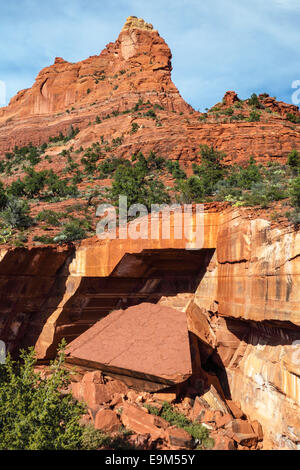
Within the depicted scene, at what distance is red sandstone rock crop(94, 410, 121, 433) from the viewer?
9469 millimetres

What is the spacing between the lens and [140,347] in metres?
12.0

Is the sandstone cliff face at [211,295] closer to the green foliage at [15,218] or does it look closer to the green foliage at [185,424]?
the green foliage at [185,424]

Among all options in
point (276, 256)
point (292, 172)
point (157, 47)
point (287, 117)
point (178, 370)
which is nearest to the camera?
point (276, 256)

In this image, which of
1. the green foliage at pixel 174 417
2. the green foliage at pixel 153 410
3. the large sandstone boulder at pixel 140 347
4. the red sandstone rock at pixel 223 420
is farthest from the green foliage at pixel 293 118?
the green foliage at pixel 153 410

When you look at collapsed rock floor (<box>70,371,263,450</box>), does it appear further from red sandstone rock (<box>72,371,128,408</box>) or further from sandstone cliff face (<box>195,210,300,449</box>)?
sandstone cliff face (<box>195,210,300,449</box>)

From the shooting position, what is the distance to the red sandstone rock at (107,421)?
9.47 metres

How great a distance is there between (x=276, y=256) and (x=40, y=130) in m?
68.9

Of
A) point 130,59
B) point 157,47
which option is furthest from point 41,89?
point 157,47

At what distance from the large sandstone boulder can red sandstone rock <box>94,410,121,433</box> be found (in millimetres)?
1610

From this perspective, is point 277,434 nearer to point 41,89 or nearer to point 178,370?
point 178,370

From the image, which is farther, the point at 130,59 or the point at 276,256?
the point at 130,59

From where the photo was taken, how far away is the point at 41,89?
79.1 meters
